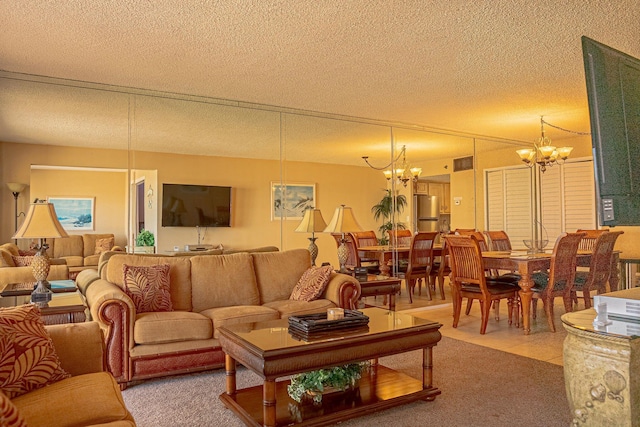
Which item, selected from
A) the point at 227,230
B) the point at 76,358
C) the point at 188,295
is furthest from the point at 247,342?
the point at 227,230

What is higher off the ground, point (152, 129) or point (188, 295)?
point (152, 129)

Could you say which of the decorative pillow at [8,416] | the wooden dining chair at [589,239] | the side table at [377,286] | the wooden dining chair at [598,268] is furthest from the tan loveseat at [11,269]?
the wooden dining chair at [589,239]

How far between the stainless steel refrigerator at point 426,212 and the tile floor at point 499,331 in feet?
2.99

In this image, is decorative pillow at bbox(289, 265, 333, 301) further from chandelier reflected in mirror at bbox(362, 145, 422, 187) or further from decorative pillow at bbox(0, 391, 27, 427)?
decorative pillow at bbox(0, 391, 27, 427)

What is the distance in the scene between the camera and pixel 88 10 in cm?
284

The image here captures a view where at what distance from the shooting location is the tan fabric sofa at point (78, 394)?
1.66 m

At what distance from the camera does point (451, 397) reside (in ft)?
9.56

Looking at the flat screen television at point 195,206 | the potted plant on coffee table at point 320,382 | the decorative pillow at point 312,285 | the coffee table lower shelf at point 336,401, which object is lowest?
the coffee table lower shelf at point 336,401

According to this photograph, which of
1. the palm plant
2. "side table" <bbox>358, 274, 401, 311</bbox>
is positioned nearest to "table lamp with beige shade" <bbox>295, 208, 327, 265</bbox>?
"side table" <bbox>358, 274, 401, 311</bbox>

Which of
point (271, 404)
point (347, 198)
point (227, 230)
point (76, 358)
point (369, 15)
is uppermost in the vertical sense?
point (369, 15)

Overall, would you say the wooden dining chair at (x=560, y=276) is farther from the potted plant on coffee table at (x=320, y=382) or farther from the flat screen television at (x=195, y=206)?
the flat screen television at (x=195, y=206)

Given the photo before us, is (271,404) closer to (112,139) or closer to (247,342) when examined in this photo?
(247,342)

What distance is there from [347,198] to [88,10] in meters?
3.47

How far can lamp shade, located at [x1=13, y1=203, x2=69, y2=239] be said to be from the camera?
3211 mm
